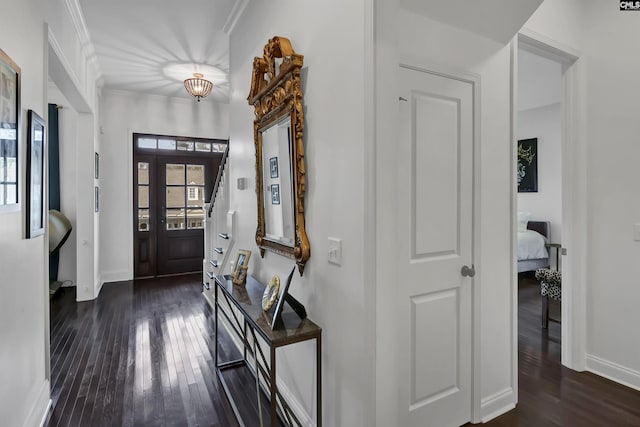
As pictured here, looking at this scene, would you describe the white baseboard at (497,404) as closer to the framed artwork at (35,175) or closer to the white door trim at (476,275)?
the white door trim at (476,275)

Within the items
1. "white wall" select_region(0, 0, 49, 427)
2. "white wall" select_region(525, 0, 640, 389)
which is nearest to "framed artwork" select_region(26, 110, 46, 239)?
"white wall" select_region(0, 0, 49, 427)

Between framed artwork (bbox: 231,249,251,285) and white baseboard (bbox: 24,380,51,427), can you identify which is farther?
framed artwork (bbox: 231,249,251,285)

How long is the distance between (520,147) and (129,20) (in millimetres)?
6576

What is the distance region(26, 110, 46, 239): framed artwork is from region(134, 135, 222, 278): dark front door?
384cm

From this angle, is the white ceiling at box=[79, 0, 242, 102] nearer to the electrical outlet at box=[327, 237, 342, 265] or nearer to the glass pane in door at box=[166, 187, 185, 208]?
the glass pane in door at box=[166, 187, 185, 208]

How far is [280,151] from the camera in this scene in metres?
2.17

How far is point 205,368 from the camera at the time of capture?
8.99 ft

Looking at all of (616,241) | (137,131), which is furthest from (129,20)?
(616,241)

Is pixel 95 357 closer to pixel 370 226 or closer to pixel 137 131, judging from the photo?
pixel 370 226

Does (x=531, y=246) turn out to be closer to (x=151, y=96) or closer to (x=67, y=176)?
(x=151, y=96)

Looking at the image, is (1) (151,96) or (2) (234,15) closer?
(2) (234,15)

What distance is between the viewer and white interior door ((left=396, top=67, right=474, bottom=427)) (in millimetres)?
1741

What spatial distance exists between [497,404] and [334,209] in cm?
165

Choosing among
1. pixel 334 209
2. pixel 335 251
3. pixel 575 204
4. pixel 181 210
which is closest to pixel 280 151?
pixel 334 209
